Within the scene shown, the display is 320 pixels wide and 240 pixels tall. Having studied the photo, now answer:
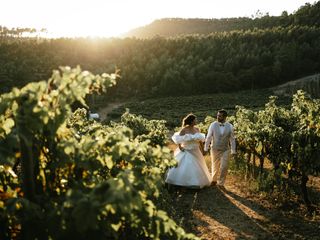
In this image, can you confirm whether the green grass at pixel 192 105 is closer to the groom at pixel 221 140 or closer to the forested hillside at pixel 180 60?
the forested hillside at pixel 180 60

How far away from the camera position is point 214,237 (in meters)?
8.00

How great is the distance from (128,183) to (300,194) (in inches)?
336

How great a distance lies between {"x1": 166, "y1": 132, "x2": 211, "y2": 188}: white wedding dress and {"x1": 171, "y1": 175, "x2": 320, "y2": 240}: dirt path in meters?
0.25

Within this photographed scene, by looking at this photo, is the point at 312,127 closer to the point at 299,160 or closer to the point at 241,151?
the point at 299,160

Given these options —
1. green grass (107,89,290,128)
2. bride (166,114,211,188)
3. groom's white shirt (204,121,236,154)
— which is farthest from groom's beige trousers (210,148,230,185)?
green grass (107,89,290,128)

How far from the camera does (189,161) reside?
1105 cm

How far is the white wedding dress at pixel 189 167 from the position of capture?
10859 mm

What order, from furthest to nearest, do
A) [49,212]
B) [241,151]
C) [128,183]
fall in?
1. [241,151]
2. [49,212]
3. [128,183]

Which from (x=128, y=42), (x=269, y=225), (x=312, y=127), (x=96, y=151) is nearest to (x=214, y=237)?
(x=269, y=225)

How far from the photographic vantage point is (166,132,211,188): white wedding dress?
10859 millimetres

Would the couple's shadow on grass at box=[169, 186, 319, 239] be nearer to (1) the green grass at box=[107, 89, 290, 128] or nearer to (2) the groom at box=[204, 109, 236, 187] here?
(2) the groom at box=[204, 109, 236, 187]

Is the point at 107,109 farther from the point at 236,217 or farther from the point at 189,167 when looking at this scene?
the point at 236,217

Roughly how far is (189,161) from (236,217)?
2439 mm

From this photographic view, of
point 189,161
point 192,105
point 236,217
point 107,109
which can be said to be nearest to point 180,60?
point 192,105
